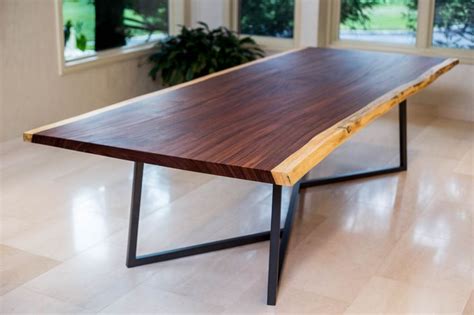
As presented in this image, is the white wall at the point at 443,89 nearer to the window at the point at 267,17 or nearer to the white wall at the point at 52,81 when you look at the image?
the white wall at the point at 52,81

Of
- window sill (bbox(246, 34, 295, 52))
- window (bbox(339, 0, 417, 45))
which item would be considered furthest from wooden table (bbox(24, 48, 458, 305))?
window sill (bbox(246, 34, 295, 52))

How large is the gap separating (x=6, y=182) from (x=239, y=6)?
285cm

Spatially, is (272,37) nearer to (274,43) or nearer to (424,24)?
(274,43)

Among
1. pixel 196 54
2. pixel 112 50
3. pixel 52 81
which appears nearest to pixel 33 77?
pixel 52 81

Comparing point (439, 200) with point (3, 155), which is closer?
point (439, 200)

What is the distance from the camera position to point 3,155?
4.20 meters

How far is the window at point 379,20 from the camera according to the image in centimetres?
538

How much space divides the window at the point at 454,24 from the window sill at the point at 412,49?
0.17 feet

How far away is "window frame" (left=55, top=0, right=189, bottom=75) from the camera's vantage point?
465 centimetres

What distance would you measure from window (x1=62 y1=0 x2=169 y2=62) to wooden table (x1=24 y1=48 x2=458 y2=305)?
1711mm

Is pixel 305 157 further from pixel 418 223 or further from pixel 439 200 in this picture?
pixel 439 200

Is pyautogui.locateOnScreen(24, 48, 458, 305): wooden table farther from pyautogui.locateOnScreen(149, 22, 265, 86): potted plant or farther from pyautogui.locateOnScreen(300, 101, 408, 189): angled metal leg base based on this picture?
pyautogui.locateOnScreen(149, 22, 265, 86): potted plant

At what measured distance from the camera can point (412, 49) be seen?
5.38 m

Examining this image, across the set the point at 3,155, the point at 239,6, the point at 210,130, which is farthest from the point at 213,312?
the point at 239,6
